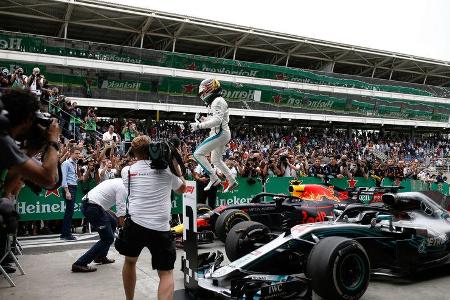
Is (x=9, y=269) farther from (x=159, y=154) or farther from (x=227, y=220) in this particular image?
(x=159, y=154)

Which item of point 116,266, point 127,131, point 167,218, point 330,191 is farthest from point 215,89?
point 127,131

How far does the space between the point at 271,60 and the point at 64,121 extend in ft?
99.2

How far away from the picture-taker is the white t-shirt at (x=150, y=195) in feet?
12.9

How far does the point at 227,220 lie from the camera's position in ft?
23.2

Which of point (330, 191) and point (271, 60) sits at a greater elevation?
point (271, 60)

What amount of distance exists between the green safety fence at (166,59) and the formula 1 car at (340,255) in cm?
2388

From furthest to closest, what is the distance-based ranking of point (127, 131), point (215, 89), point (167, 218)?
point (127, 131) < point (215, 89) < point (167, 218)

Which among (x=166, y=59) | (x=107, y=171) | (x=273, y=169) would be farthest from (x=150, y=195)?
(x=166, y=59)

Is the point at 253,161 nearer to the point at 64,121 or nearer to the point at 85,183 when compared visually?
the point at 85,183

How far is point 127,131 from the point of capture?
54.1 feet

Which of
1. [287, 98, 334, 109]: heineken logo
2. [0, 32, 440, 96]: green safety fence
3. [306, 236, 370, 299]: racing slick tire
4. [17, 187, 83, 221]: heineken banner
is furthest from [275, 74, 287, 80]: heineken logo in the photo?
[306, 236, 370, 299]: racing slick tire

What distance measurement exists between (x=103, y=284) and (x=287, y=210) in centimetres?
350

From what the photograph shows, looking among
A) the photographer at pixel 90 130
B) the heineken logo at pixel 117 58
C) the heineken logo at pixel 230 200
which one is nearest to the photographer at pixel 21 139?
the heineken logo at pixel 230 200

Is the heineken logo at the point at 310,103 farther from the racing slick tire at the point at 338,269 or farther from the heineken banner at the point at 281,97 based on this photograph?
the racing slick tire at the point at 338,269
